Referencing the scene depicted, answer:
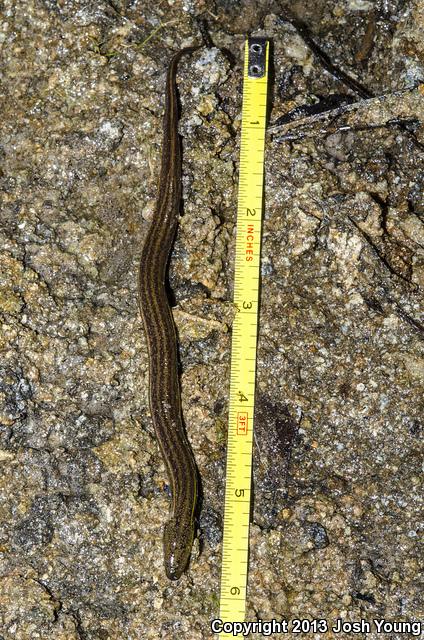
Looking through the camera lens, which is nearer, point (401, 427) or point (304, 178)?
point (401, 427)

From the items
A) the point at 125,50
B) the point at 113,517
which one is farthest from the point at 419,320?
the point at 125,50

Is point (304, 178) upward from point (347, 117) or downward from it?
downward

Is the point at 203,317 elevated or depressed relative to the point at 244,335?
elevated

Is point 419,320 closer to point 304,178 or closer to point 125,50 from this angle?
point 304,178
